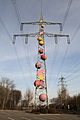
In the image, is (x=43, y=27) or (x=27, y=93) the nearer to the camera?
(x=43, y=27)

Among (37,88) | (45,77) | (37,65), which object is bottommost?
(37,88)

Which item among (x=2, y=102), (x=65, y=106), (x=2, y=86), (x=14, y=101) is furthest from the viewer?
(x=14, y=101)

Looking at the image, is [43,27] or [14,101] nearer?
[43,27]

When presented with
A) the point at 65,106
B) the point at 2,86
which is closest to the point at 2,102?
the point at 2,86

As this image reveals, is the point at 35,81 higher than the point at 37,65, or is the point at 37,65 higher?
the point at 37,65

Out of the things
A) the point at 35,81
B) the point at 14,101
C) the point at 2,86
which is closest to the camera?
the point at 35,81

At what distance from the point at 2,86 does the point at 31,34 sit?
1844 inches

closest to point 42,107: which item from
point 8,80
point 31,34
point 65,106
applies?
point 31,34

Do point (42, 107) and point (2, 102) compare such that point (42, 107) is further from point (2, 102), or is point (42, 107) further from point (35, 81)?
point (2, 102)

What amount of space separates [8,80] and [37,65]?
1776 inches

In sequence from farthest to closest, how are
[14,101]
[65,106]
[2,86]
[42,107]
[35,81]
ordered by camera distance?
[14,101], [2,86], [65,106], [42,107], [35,81]

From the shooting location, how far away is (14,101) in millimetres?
82312

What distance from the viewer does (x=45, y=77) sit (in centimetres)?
2289

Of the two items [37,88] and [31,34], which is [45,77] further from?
[31,34]
